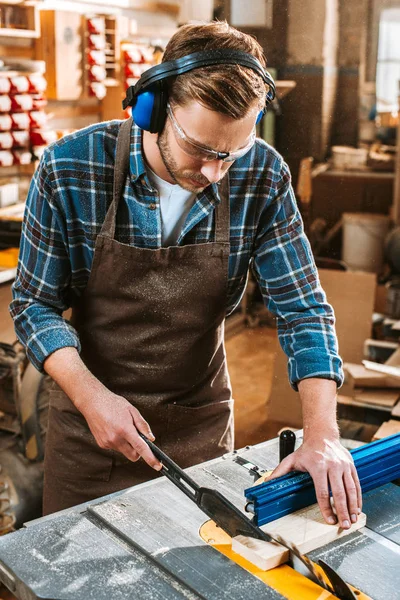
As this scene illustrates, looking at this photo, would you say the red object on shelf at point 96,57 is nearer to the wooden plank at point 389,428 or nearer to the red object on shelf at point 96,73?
the red object on shelf at point 96,73

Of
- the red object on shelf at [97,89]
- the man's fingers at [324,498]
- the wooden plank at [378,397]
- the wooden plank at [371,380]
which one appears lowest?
the wooden plank at [378,397]

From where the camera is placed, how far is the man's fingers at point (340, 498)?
125 cm

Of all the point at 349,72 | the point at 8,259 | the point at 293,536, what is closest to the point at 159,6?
the point at 349,72

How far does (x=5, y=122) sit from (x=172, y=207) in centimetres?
221

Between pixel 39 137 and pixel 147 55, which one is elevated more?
pixel 147 55

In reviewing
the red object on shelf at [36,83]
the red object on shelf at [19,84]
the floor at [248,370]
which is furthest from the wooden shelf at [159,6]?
the floor at [248,370]

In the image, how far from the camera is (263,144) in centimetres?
171

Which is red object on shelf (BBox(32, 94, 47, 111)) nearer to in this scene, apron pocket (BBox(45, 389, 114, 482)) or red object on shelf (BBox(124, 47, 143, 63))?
red object on shelf (BBox(124, 47, 143, 63))

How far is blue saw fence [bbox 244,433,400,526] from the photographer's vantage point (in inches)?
48.6

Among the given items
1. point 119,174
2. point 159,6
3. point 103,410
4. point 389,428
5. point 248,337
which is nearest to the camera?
point 103,410

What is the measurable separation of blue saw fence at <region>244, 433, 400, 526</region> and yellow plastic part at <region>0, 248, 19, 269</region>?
6.98 feet

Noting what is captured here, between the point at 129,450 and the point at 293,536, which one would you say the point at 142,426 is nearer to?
the point at 129,450

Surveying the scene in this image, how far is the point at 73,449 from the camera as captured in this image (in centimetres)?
176

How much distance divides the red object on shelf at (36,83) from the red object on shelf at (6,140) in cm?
24
